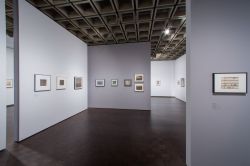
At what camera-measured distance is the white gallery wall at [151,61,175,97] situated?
14.6m

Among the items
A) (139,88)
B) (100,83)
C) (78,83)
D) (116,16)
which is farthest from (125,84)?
(116,16)

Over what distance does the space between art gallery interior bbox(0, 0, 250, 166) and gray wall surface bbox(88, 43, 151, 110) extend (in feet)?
0.22

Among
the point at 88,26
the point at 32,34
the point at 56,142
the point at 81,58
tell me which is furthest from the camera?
the point at 81,58

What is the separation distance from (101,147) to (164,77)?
12714 mm

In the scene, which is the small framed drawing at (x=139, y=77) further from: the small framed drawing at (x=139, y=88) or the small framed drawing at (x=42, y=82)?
the small framed drawing at (x=42, y=82)

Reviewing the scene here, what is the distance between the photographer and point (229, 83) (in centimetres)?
239

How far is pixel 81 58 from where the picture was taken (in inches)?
301

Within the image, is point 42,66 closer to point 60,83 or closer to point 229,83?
point 60,83

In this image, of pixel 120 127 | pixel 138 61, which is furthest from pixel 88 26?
pixel 120 127

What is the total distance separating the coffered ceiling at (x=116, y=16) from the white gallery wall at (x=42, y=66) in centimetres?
53

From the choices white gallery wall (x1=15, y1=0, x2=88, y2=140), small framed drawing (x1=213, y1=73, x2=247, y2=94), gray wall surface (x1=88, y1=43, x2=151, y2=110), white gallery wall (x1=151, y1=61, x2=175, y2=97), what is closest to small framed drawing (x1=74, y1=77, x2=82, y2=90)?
white gallery wall (x1=15, y1=0, x2=88, y2=140)

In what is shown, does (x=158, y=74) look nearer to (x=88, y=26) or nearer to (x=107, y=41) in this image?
(x=107, y=41)

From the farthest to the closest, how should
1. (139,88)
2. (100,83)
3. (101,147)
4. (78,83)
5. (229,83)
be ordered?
(100,83) < (139,88) < (78,83) < (101,147) < (229,83)

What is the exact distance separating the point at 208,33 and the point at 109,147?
143 inches
